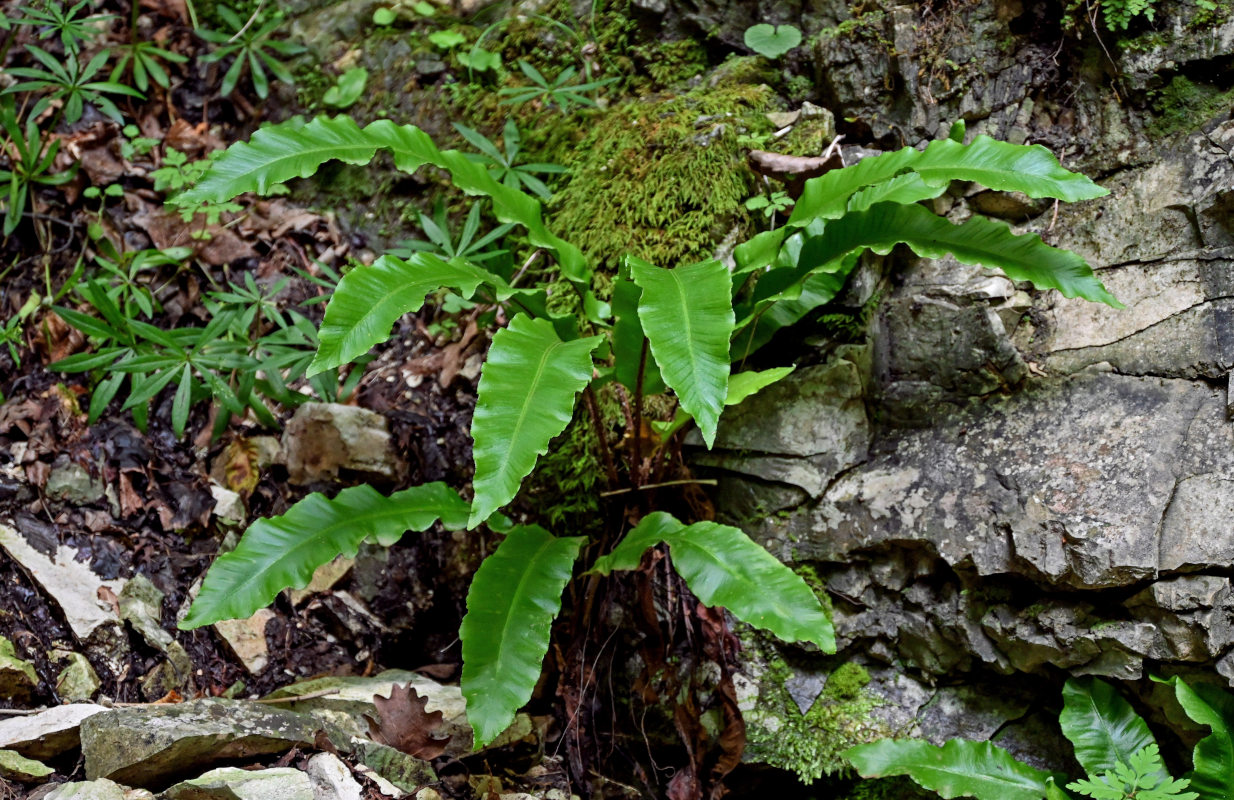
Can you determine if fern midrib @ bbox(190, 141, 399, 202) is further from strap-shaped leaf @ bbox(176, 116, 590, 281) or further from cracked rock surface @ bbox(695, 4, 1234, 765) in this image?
Result: cracked rock surface @ bbox(695, 4, 1234, 765)

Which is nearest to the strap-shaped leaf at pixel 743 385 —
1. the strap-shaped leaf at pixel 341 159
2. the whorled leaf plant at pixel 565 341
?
the whorled leaf plant at pixel 565 341

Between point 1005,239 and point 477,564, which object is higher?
point 1005,239

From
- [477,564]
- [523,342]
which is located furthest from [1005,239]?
[477,564]

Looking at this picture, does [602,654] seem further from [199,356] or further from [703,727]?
[199,356]

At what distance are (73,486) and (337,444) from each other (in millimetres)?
889

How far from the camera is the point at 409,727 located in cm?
240

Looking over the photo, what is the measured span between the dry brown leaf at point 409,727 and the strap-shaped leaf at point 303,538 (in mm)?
453

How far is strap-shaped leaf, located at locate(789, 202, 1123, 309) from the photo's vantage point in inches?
92.7

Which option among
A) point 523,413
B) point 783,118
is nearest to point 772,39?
point 783,118

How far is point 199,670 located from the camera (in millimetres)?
2666

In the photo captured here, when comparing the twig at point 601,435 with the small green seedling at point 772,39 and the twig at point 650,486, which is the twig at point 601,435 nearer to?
the twig at point 650,486

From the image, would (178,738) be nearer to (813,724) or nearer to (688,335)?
(688,335)

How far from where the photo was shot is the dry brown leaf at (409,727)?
2.39m

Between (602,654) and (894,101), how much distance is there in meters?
2.25
